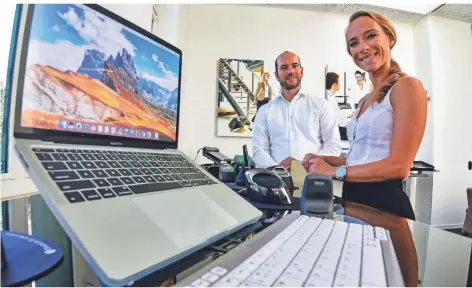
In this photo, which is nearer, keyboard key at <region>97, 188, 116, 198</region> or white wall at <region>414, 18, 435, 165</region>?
keyboard key at <region>97, 188, 116, 198</region>

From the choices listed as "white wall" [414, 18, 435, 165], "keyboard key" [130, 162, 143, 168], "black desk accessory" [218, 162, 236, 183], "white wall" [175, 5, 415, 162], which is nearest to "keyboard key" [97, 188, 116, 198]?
"keyboard key" [130, 162, 143, 168]

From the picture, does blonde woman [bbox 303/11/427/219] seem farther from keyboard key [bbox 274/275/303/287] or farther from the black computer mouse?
keyboard key [bbox 274/275/303/287]

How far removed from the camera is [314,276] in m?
0.28

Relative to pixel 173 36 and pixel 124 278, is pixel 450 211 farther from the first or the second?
pixel 124 278

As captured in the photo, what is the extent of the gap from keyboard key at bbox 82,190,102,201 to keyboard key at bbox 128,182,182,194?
0.06 metres

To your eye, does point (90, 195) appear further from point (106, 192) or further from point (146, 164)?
point (146, 164)

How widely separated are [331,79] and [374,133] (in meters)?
2.33

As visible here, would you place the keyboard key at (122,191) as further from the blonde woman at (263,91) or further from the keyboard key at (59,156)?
the blonde woman at (263,91)

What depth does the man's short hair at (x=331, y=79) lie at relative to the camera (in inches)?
118

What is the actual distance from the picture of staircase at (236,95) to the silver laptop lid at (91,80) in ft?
6.98

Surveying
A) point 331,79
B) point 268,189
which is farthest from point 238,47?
point 268,189

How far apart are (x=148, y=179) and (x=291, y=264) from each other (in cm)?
26

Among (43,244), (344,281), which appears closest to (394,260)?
(344,281)

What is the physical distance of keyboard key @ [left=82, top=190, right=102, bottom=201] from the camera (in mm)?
329
